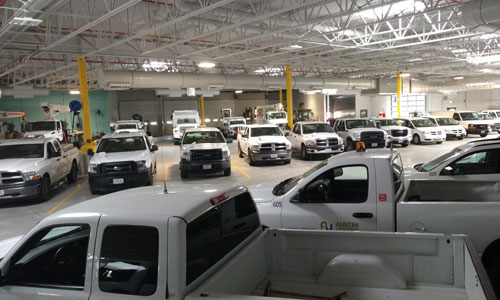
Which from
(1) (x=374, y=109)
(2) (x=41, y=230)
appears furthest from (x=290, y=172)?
(1) (x=374, y=109)

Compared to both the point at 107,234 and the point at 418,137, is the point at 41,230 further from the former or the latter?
the point at 418,137

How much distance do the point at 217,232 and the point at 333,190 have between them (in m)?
2.90

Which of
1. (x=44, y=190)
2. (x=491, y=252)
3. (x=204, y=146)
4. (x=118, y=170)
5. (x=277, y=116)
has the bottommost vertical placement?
(x=44, y=190)

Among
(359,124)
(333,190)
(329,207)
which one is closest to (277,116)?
(359,124)

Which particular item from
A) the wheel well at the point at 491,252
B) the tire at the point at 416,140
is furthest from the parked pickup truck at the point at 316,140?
the wheel well at the point at 491,252

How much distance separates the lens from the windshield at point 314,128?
18.2m

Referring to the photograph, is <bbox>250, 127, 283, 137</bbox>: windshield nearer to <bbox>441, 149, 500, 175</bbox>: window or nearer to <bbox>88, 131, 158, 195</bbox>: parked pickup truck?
<bbox>88, 131, 158, 195</bbox>: parked pickup truck

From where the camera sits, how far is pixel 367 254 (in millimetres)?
3332

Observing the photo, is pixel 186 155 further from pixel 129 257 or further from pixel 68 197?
pixel 129 257

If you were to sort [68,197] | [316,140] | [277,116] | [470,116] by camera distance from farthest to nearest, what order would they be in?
[277,116]
[470,116]
[316,140]
[68,197]

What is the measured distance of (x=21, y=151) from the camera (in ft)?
37.8

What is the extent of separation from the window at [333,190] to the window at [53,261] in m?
2.89

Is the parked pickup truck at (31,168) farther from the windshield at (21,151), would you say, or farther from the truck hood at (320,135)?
the truck hood at (320,135)

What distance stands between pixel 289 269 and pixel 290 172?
1104 centimetres
